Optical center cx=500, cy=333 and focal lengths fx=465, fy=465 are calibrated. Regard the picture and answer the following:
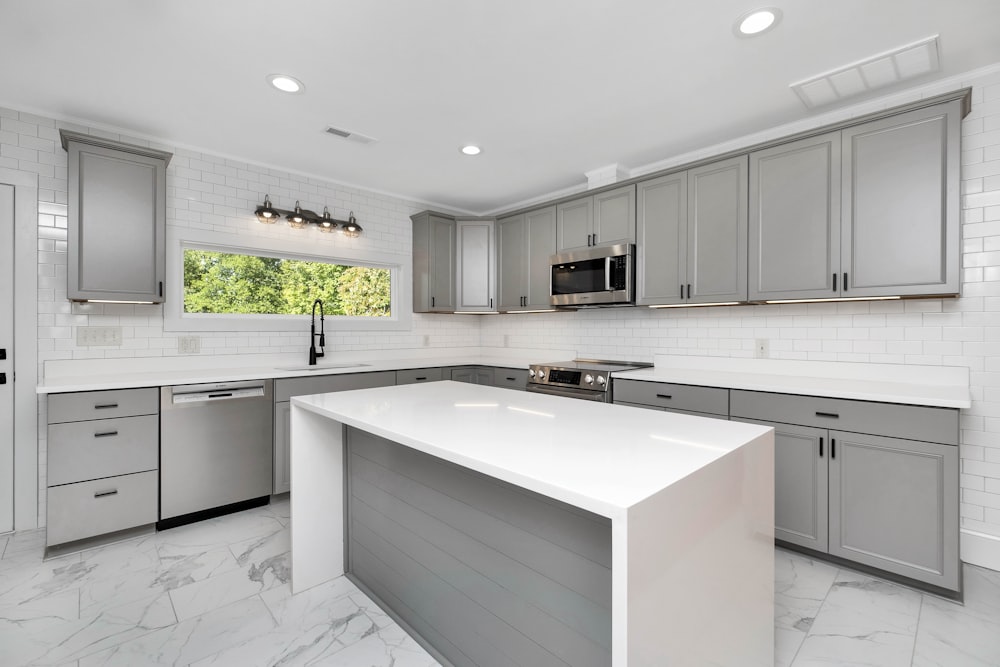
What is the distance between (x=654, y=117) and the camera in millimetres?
2916

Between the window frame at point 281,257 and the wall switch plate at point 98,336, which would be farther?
the window frame at point 281,257

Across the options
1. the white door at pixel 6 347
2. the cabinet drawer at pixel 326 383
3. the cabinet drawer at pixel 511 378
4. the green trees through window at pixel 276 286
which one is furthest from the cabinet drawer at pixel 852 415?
the white door at pixel 6 347

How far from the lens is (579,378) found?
3514 millimetres

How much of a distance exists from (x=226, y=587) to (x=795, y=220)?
3599 mm

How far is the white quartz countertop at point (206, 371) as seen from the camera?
2.61 m

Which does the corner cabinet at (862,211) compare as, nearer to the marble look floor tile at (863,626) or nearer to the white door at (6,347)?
the marble look floor tile at (863,626)

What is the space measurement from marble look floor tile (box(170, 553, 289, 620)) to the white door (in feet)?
5.02

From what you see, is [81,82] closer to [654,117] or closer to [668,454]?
[654,117]

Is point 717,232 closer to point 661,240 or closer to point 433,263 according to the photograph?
point 661,240

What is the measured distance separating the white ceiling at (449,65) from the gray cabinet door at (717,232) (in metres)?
0.33

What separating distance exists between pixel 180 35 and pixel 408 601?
2.69m

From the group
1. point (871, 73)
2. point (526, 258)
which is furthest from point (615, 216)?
point (871, 73)

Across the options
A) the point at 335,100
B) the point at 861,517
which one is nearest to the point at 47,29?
the point at 335,100

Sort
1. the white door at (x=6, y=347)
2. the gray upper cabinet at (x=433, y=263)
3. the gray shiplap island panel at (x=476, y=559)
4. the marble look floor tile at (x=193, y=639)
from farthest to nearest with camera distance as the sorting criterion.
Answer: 1. the gray upper cabinet at (x=433, y=263)
2. the white door at (x=6, y=347)
3. the marble look floor tile at (x=193, y=639)
4. the gray shiplap island panel at (x=476, y=559)
